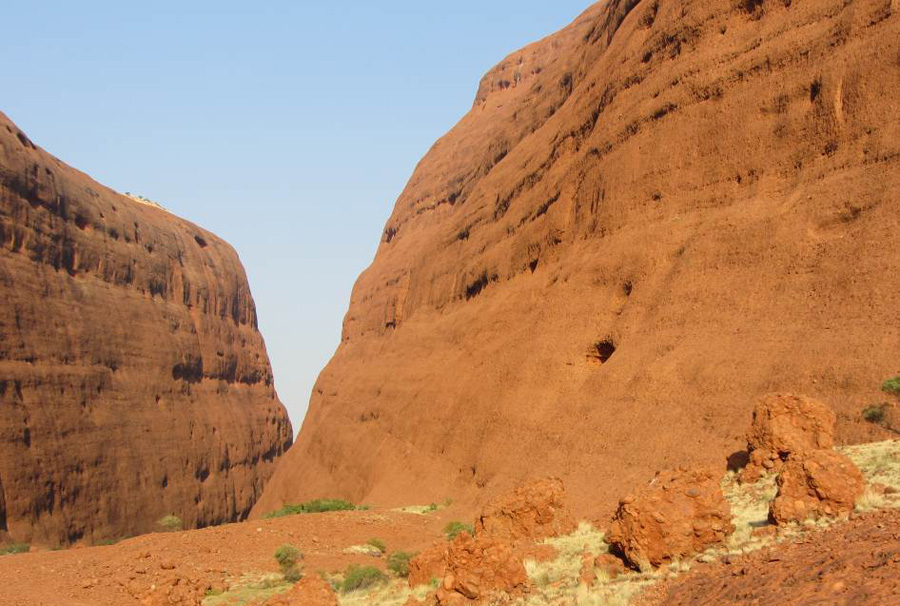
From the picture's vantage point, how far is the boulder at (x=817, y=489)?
26.5 ft

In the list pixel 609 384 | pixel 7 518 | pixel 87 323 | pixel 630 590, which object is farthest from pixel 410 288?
pixel 630 590

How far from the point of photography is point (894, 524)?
268 inches

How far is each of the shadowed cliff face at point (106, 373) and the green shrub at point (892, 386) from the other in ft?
108

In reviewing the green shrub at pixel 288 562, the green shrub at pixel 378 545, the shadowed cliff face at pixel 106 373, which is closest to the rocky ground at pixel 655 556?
the green shrub at pixel 288 562

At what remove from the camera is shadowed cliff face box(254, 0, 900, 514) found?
15273mm

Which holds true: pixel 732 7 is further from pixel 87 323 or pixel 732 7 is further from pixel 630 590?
pixel 87 323

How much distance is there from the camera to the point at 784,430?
1133cm

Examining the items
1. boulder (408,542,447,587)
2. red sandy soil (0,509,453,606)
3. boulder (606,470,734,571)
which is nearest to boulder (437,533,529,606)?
boulder (606,470,734,571)

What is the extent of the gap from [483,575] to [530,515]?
9.68 feet

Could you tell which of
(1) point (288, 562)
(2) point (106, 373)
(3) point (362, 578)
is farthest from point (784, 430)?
(2) point (106, 373)

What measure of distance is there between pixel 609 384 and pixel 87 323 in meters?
33.0

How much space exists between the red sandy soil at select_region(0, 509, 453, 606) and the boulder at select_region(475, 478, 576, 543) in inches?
212

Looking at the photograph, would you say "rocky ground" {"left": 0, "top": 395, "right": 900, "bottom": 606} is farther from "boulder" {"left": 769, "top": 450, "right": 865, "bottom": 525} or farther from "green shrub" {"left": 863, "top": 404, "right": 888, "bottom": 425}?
"green shrub" {"left": 863, "top": 404, "right": 888, "bottom": 425}

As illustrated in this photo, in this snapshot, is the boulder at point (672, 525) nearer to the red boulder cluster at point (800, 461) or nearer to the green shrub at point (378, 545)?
the red boulder cluster at point (800, 461)
